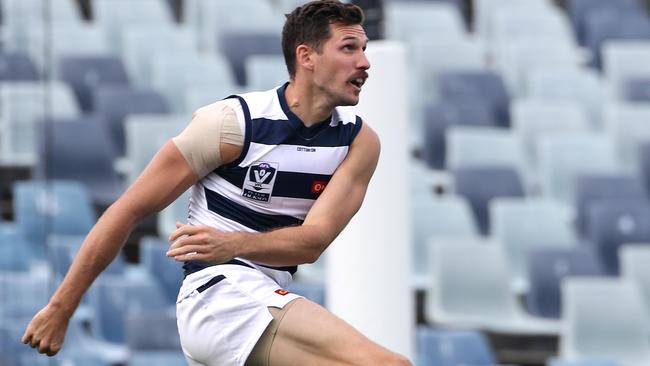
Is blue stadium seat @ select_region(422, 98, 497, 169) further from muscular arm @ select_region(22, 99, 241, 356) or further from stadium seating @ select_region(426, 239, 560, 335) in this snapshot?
muscular arm @ select_region(22, 99, 241, 356)

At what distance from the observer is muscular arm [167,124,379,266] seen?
363cm

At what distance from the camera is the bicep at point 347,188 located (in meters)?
3.87

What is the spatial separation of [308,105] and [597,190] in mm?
5405

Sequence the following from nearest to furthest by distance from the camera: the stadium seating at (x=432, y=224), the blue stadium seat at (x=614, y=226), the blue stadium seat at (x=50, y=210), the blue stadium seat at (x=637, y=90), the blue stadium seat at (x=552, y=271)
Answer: the blue stadium seat at (x=50, y=210), the blue stadium seat at (x=552, y=271), the stadium seating at (x=432, y=224), the blue stadium seat at (x=614, y=226), the blue stadium seat at (x=637, y=90)

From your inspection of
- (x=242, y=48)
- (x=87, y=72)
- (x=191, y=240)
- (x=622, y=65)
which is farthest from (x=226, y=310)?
(x=622, y=65)

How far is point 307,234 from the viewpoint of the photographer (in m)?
3.81

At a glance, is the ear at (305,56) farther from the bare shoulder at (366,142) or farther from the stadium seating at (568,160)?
the stadium seating at (568,160)

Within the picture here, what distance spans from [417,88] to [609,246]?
5.76 feet

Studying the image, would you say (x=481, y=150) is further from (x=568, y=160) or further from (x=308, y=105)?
(x=308, y=105)

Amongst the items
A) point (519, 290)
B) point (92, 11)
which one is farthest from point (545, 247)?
point (92, 11)

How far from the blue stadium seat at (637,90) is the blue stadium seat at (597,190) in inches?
53.9

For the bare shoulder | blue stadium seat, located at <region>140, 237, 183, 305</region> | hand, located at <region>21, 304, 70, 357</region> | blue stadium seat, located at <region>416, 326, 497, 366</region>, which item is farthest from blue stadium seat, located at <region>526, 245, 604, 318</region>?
hand, located at <region>21, 304, 70, 357</region>

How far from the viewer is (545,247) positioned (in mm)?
8516

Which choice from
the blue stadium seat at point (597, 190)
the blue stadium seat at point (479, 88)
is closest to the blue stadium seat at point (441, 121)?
the blue stadium seat at point (479, 88)
